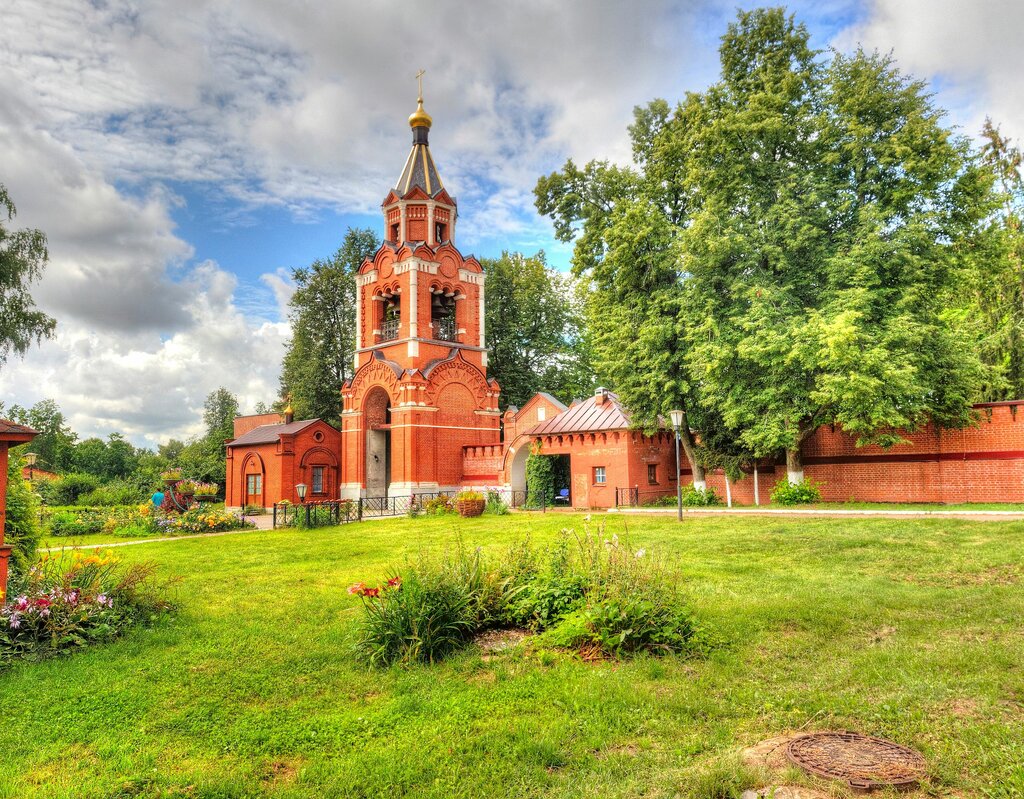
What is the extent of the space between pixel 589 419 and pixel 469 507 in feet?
18.9

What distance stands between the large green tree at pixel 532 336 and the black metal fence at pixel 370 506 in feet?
39.4

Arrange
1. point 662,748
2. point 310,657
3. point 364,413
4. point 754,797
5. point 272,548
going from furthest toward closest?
1. point 364,413
2. point 272,548
3. point 310,657
4. point 662,748
5. point 754,797

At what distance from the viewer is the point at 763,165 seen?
19.3 meters

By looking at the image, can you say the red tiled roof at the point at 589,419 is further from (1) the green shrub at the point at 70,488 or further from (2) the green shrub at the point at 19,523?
(1) the green shrub at the point at 70,488

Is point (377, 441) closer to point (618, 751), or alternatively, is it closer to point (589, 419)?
point (589, 419)

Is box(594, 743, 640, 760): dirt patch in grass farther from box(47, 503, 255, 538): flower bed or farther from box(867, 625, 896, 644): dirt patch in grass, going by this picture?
box(47, 503, 255, 538): flower bed

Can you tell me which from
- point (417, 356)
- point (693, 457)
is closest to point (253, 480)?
point (417, 356)

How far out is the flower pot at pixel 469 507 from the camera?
923 inches

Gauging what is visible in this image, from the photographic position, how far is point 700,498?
22.2 m

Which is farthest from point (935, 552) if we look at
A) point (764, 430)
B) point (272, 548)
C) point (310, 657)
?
point (272, 548)

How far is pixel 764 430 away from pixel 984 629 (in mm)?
12329

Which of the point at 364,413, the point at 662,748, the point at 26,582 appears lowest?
the point at 662,748

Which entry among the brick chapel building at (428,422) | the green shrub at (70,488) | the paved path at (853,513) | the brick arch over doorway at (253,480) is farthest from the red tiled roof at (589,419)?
the green shrub at (70,488)

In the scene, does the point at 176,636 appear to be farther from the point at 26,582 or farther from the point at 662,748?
the point at 662,748
